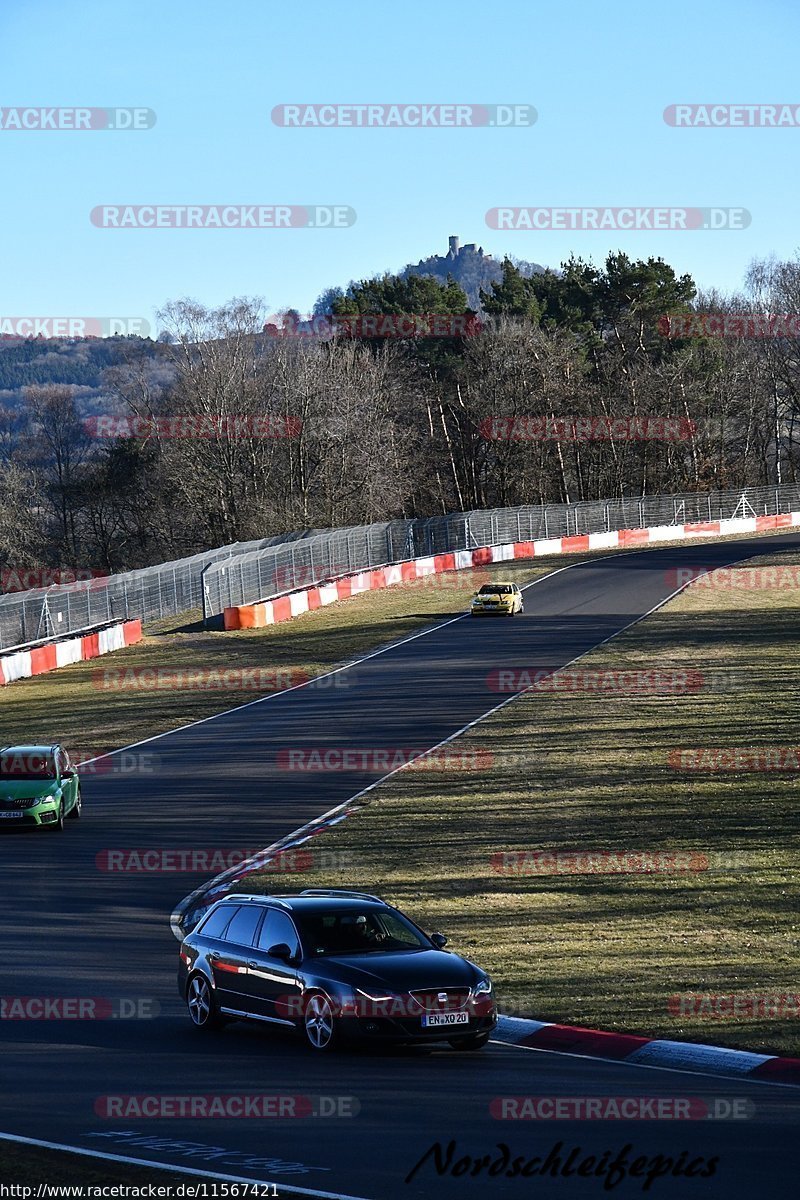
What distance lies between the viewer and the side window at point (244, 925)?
527 inches

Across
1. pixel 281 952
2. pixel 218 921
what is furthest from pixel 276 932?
pixel 218 921

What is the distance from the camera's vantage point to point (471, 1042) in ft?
40.6

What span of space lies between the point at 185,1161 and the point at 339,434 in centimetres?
7611

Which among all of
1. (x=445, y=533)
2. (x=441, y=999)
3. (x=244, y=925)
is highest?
(x=445, y=533)

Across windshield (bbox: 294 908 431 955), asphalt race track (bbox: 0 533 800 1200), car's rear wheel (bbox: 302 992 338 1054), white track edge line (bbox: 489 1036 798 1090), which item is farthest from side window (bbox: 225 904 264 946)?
white track edge line (bbox: 489 1036 798 1090)

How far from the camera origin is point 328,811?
24625 millimetres

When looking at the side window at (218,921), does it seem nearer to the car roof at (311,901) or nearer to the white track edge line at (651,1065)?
the car roof at (311,901)

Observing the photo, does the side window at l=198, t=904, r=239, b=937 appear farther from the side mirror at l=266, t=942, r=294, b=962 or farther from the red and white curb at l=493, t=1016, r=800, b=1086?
the red and white curb at l=493, t=1016, r=800, b=1086

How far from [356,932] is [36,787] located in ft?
41.9

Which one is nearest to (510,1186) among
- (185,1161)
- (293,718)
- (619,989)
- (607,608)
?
(185,1161)

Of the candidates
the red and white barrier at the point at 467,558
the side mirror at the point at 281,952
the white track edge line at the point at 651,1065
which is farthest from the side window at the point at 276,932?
the red and white barrier at the point at 467,558

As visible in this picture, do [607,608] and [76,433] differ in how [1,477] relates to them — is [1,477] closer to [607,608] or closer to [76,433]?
[76,433]

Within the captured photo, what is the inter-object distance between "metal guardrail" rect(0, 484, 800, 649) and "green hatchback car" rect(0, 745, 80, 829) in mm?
21178

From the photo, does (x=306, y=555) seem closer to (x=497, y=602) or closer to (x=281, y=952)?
(x=497, y=602)
